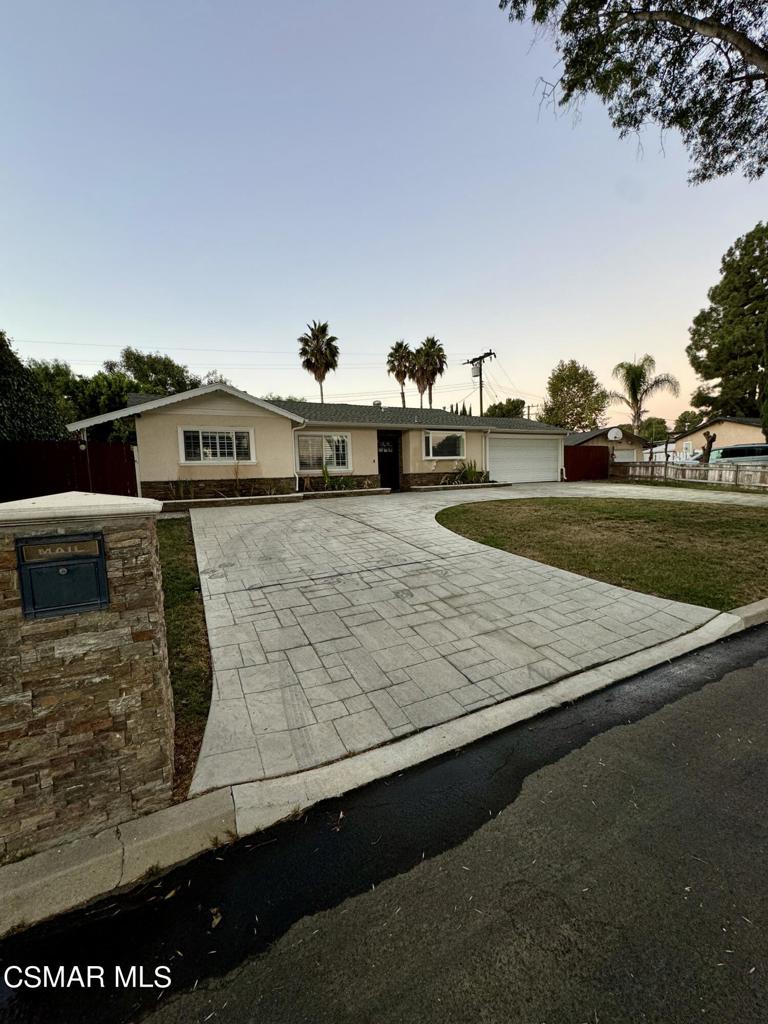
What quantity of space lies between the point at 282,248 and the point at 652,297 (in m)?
14.5

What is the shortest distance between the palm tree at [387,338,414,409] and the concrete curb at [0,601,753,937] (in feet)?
98.9

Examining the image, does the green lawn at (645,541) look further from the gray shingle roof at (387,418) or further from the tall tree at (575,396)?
the tall tree at (575,396)

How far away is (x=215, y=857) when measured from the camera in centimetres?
194

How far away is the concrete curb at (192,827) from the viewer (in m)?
1.73

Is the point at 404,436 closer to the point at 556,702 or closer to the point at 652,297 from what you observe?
the point at 652,297

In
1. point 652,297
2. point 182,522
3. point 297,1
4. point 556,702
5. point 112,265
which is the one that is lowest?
point 556,702

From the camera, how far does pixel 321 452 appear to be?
15320 millimetres

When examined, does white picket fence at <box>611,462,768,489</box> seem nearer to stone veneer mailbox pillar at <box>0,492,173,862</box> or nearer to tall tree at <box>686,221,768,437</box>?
tall tree at <box>686,221,768,437</box>

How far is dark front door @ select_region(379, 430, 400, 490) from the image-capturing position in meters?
17.2

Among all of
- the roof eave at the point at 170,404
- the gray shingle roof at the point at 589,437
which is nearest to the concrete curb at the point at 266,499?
the roof eave at the point at 170,404

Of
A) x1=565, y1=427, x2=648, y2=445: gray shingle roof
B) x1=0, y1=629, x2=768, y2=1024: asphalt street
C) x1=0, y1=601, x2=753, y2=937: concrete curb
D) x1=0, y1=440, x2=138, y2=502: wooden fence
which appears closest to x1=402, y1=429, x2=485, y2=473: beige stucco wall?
x1=0, y1=440, x2=138, y2=502: wooden fence

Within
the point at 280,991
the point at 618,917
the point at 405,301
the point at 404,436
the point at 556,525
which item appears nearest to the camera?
the point at 280,991

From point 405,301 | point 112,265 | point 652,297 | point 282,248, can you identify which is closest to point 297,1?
point 282,248

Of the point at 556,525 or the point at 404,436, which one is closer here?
the point at 556,525
